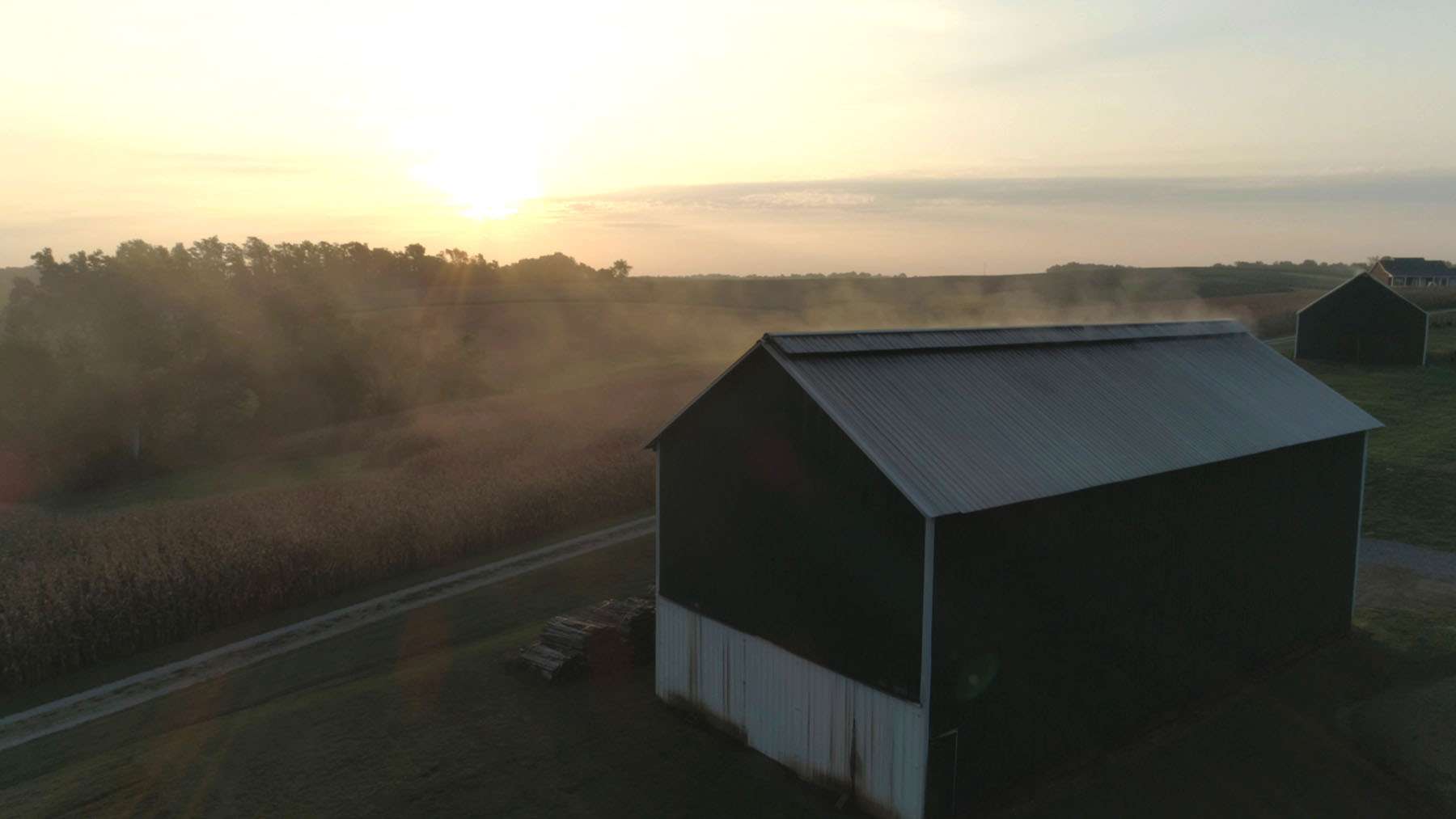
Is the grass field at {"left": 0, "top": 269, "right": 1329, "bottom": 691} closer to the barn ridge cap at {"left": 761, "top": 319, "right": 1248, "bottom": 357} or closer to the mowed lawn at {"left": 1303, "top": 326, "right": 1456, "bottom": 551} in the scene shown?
the barn ridge cap at {"left": 761, "top": 319, "right": 1248, "bottom": 357}

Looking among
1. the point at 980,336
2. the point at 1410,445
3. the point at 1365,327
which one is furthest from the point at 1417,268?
the point at 980,336

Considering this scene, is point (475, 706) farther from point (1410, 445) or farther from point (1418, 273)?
point (1418, 273)

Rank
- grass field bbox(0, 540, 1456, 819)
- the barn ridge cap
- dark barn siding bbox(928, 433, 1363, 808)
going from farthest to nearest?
the barn ridge cap, grass field bbox(0, 540, 1456, 819), dark barn siding bbox(928, 433, 1363, 808)

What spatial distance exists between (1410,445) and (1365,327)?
22033 mm

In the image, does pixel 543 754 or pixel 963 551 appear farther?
pixel 543 754

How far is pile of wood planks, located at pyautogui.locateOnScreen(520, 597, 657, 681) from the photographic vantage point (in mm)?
18359

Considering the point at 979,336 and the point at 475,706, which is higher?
the point at 979,336

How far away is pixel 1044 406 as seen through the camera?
16500mm

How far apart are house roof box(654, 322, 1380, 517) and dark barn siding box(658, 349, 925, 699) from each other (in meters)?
0.57

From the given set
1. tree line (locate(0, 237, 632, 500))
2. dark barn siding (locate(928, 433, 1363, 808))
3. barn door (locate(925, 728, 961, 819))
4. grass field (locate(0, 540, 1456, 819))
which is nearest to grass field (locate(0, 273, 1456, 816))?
grass field (locate(0, 540, 1456, 819))

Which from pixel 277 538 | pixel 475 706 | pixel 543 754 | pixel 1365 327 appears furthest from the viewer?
pixel 1365 327

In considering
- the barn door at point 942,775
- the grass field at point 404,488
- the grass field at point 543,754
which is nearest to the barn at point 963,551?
the barn door at point 942,775

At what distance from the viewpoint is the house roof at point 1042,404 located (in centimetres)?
1374

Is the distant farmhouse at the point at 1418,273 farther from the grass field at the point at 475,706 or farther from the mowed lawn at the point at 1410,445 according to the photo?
the grass field at the point at 475,706
